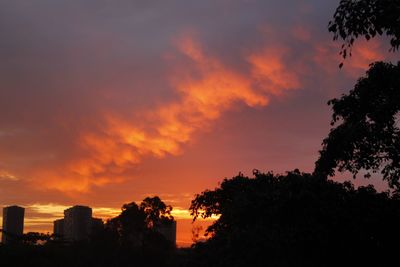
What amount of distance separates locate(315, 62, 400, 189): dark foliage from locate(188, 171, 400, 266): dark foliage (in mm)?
3258

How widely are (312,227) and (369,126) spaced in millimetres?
6800

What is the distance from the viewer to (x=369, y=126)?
22.0 m

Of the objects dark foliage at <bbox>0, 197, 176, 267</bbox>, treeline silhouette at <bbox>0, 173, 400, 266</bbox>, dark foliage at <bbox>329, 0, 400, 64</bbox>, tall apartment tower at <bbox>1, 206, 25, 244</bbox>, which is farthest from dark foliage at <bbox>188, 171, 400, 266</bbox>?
tall apartment tower at <bbox>1, 206, 25, 244</bbox>

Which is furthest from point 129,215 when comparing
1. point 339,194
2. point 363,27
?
point 363,27

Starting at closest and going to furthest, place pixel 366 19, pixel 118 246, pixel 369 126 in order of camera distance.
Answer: pixel 366 19, pixel 369 126, pixel 118 246

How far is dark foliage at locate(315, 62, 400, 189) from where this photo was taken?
2136cm

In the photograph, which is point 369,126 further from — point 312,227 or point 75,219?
point 75,219

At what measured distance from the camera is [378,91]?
2250cm

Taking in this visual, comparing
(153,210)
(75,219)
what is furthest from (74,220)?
(153,210)

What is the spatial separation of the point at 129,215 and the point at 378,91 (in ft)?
206

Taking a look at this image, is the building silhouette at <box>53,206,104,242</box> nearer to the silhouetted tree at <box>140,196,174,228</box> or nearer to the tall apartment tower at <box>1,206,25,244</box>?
the tall apartment tower at <box>1,206,25,244</box>

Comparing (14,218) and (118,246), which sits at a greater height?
(14,218)

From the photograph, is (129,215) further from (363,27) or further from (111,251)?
(363,27)

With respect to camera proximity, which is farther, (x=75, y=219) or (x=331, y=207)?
(x=75, y=219)
